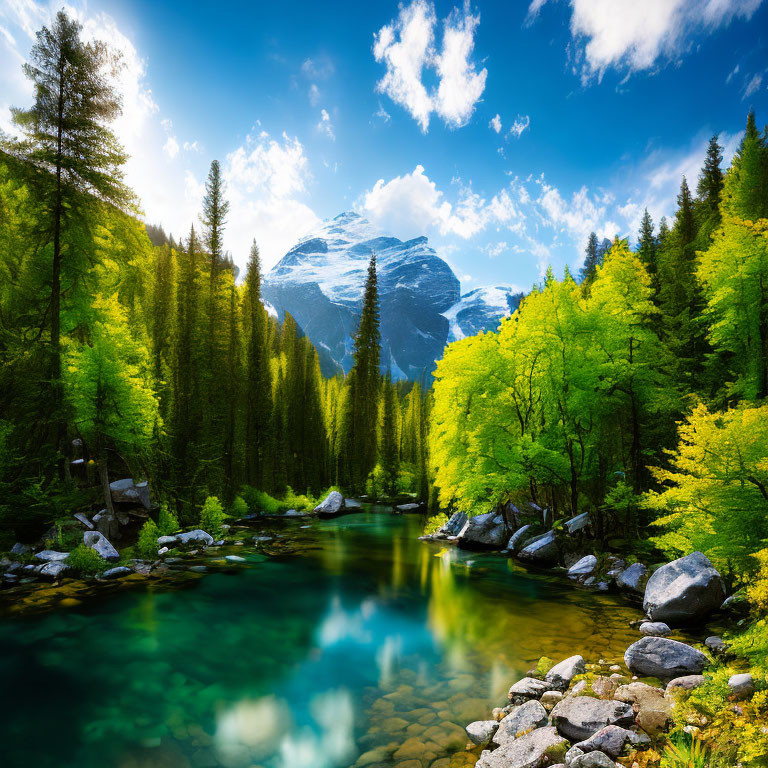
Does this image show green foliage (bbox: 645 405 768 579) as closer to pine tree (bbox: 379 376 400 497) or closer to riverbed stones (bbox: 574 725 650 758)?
riverbed stones (bbox: 574 725 650 758)

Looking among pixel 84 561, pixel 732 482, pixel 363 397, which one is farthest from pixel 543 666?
pixel 363 397

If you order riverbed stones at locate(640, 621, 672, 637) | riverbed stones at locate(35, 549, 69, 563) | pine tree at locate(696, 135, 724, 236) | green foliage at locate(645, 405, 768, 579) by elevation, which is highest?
pine tree at locate(696, 135, 724, 236)

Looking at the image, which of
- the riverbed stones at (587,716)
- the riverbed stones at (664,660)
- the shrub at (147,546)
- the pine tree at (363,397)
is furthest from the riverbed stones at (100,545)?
the pine tree at (363,397)

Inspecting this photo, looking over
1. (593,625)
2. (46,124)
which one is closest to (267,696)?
(593,625)

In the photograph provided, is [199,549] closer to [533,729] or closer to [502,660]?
[502,660]

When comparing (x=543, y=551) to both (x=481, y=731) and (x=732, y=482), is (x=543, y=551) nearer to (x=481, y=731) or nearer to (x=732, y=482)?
(x=732, y=482)

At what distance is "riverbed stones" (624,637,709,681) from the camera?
729cm

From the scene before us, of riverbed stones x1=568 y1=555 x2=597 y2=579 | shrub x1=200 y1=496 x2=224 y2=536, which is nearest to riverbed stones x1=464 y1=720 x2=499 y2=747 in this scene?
riverbed stones x1=568 y1=555 x2=597 y2=579

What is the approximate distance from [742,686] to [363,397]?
138ft

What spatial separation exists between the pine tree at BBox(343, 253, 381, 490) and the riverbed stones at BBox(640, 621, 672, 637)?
3763 cm

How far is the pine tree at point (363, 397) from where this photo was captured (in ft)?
153

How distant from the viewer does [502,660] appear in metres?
9.33

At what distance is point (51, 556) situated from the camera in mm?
14195

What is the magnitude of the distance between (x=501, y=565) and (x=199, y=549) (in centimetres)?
1440
